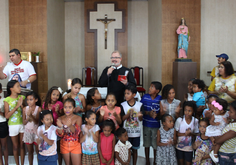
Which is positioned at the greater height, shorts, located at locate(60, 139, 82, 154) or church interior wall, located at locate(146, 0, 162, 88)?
church interior wall, located at locate(146, 0, 162, 88)

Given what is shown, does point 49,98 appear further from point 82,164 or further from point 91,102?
point 82,164

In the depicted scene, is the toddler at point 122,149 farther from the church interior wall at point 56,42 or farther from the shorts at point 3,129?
the church interior wall at point 56,42

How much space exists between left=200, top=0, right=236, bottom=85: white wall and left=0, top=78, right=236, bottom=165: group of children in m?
4.26

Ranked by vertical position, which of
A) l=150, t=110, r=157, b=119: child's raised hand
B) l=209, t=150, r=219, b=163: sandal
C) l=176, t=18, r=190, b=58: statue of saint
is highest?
l=176, t=18, r=190, b=58: statue of saint

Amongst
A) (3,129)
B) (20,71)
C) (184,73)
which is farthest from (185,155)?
(184,73)

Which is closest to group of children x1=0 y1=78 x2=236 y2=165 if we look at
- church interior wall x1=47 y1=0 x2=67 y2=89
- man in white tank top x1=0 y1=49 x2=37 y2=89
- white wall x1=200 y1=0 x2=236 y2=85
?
man in white tank top x1=0 y1=49 x2=37 y2=89

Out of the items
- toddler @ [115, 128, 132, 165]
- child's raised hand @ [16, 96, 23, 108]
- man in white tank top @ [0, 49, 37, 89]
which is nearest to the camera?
toddler @ [115, 128, 132, 165]

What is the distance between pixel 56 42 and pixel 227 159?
6109 millimetres

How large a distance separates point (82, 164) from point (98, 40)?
584 cm

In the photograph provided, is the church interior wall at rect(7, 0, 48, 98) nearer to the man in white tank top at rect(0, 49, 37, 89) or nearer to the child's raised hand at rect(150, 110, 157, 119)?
the man in white tank top at rect(0, 49, 37, 89)

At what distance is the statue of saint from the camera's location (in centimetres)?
618

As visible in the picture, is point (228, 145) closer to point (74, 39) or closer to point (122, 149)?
point (122, 149)

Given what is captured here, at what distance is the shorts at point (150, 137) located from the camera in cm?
295

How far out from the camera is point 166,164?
2701 millimetres
